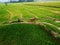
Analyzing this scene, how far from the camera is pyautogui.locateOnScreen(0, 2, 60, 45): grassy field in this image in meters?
4.73

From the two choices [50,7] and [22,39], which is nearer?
[22,39]

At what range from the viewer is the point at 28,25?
5.04 metres

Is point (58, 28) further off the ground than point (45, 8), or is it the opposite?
point (45, 8)

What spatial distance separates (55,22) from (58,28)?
8.6 inches

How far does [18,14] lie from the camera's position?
17.0 ft

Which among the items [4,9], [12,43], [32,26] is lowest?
[12,43]

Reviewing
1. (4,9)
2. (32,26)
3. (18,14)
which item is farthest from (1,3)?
(32,26)

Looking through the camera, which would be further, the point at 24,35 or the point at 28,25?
the point at 28,25

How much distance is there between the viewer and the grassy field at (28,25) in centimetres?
473

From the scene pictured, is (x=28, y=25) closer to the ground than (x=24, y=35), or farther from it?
farther from it

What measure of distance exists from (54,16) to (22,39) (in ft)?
3.86

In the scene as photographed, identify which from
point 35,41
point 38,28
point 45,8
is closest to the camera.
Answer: point 35,41

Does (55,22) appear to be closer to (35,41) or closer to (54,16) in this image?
(54,16)

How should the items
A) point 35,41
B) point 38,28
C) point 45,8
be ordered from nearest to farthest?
point 35,41
point 38,28
point 45,8
